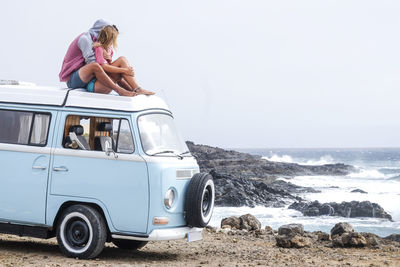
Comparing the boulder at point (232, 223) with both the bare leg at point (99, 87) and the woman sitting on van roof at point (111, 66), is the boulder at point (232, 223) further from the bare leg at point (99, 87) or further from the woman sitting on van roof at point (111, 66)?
the bare leg at point (99, 87)

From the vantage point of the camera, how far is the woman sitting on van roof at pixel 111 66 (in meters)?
9.59

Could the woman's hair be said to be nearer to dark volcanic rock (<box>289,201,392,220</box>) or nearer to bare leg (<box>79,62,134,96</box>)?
bare leg (<box>79,62,134,96</box>)

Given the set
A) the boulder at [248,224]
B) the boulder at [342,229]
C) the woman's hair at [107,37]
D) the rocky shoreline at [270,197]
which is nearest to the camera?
the woman's hair at [107,37]

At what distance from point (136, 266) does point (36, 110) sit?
9.51 feet

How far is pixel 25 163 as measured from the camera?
9.35 meters

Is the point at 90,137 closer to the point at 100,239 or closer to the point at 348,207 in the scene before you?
the point at 100,239

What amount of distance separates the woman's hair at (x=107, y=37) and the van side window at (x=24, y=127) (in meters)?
1.44

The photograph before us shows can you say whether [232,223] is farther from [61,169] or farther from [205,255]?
[61,169]

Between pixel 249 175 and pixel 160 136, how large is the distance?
1663 inches

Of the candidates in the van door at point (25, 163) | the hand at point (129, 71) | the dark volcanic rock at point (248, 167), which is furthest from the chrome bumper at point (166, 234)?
the dark volcanic rock at point (248, 167)

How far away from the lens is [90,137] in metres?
9.28

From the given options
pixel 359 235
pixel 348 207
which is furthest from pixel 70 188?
pixel 348 207

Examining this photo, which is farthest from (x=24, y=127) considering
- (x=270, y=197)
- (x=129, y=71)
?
(x=270, y=197)

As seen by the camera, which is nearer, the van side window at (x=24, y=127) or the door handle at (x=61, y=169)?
the door handle at (x=61, y=169)
